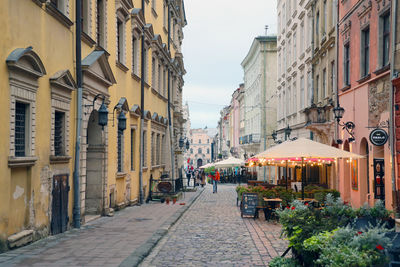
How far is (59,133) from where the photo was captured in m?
13.0

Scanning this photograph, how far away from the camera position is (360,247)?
17.4ft

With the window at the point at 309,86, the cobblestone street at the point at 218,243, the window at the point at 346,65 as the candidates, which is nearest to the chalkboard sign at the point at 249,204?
the cobblestone street at the point at 218,243

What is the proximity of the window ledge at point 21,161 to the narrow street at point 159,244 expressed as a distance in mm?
1631

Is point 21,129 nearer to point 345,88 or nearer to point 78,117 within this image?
point 78,117

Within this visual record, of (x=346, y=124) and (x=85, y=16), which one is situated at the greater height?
(x=85, y=16)

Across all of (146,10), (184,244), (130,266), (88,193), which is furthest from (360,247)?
(146,10)

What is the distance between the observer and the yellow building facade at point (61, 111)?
975cm

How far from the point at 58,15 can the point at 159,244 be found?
5907 millimetres

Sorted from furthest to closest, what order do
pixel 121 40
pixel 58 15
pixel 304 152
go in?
pixel 121 40 → pixel 304 152 → pixel 58 15

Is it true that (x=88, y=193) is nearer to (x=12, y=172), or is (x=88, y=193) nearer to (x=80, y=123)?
(x=80, y=123)

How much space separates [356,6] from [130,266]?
1407 cm

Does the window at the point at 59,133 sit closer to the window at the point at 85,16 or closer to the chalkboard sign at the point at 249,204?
the window at the point at 85,16

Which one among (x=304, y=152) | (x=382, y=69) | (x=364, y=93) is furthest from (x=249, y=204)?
(x=382, y=69)

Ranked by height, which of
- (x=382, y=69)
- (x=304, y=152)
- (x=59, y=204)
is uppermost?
(x=382, y=69)
